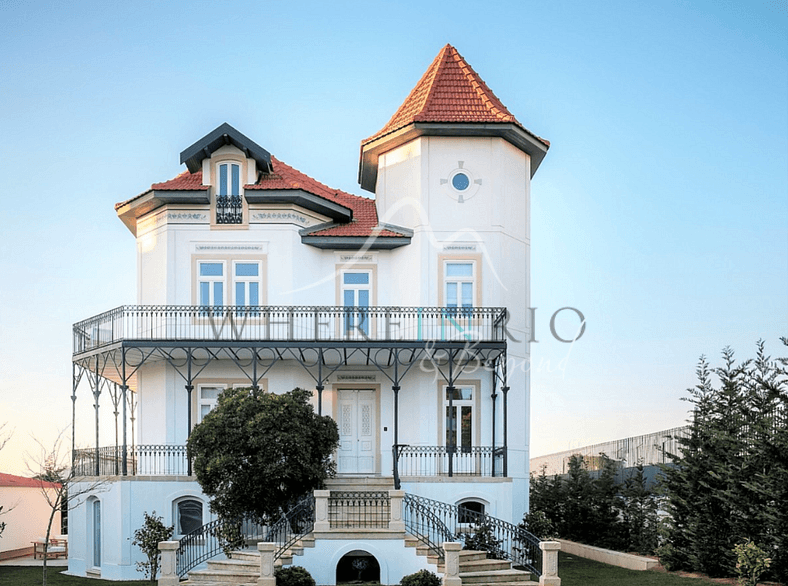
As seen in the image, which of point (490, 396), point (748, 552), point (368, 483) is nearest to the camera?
point (748, 552)

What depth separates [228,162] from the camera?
88.7 feet

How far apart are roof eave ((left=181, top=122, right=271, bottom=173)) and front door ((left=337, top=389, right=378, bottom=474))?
7.16 metres

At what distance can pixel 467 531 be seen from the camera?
867 inches

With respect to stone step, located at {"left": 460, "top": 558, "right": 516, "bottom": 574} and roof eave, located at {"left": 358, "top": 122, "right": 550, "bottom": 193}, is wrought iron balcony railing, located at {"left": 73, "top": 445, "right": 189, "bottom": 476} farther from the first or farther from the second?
roof eave, located at {"left": 358, "top": 122, "right": 550, "bottom": 193}

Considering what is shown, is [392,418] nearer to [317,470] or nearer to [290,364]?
[290,364]

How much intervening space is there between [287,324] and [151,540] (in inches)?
262

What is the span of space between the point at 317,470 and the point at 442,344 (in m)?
5.27

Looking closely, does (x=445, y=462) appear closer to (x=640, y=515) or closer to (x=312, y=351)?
(x=312, y=351)

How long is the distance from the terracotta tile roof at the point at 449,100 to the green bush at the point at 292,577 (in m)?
12.7

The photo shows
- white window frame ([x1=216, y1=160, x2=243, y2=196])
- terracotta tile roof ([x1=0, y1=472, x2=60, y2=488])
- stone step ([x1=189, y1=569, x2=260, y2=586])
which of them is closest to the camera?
stone step ([x1=189, y1=569, x2=260, y2=586])

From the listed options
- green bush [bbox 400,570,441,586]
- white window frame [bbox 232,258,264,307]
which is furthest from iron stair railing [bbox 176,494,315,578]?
white window frame [bbox 232,258,264,307]

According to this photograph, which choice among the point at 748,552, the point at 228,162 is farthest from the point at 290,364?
the point at 748,552

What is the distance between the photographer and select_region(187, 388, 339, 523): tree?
67.3 feet

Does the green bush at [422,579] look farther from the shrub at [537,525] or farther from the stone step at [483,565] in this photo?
the shrub at [537,525]
